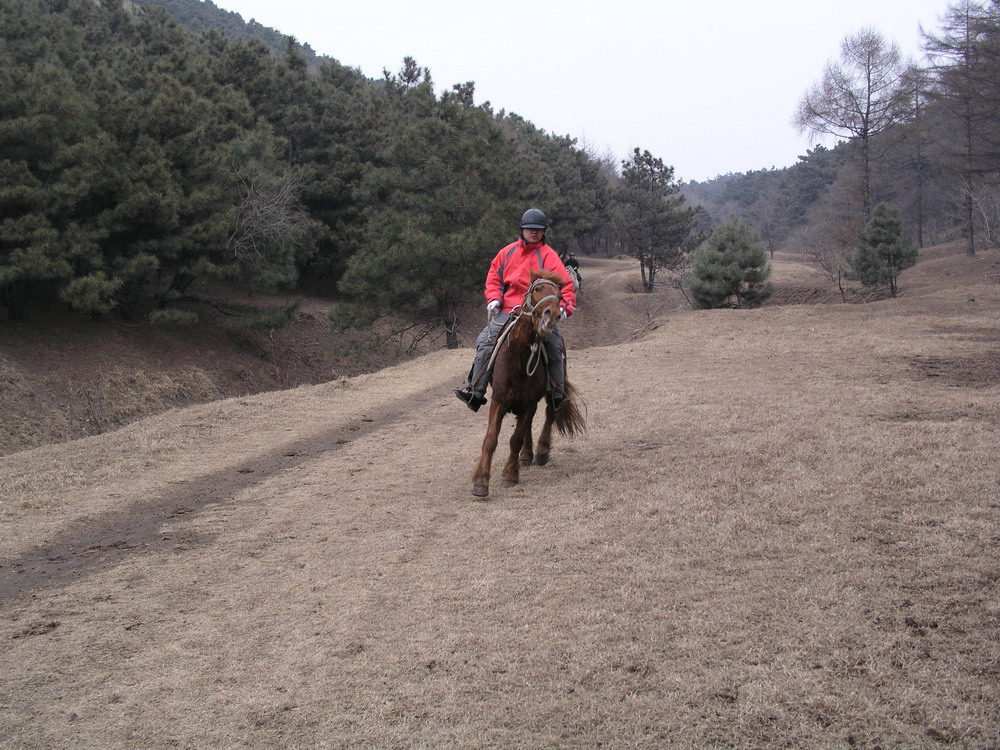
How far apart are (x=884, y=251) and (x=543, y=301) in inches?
1097

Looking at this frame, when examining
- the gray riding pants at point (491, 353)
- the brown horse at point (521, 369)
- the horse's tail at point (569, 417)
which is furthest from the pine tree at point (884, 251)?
the brown horse at point (521, 369)

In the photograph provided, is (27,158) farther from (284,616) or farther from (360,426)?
(284,616)

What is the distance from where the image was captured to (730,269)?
2812 cm

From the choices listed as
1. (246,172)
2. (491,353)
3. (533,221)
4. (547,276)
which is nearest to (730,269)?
(246,172)

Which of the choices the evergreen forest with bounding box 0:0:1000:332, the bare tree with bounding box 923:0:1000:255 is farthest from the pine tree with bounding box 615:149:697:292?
the bare tree with bounding box 923:0:1000:255

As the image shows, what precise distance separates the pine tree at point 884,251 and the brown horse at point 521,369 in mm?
27115

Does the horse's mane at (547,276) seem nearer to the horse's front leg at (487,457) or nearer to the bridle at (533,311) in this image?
the bridle at (533,311)

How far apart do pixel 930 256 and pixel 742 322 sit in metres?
33.1

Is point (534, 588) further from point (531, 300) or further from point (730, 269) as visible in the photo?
point (730, 269)

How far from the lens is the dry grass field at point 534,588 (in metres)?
3.48

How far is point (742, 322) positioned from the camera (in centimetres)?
2112

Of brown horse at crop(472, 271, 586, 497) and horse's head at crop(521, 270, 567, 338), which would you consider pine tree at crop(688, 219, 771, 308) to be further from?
horse's head at crop(521, 270, 567, 338)

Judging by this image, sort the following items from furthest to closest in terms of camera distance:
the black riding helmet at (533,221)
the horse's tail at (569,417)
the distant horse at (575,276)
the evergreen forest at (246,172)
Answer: the evergreen forest at (246,172) → the horse's tail at (569,417) → the distant horse at (575,276) → the black riding helmet at (533,221)

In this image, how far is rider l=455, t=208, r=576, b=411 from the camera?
24.6 feet
